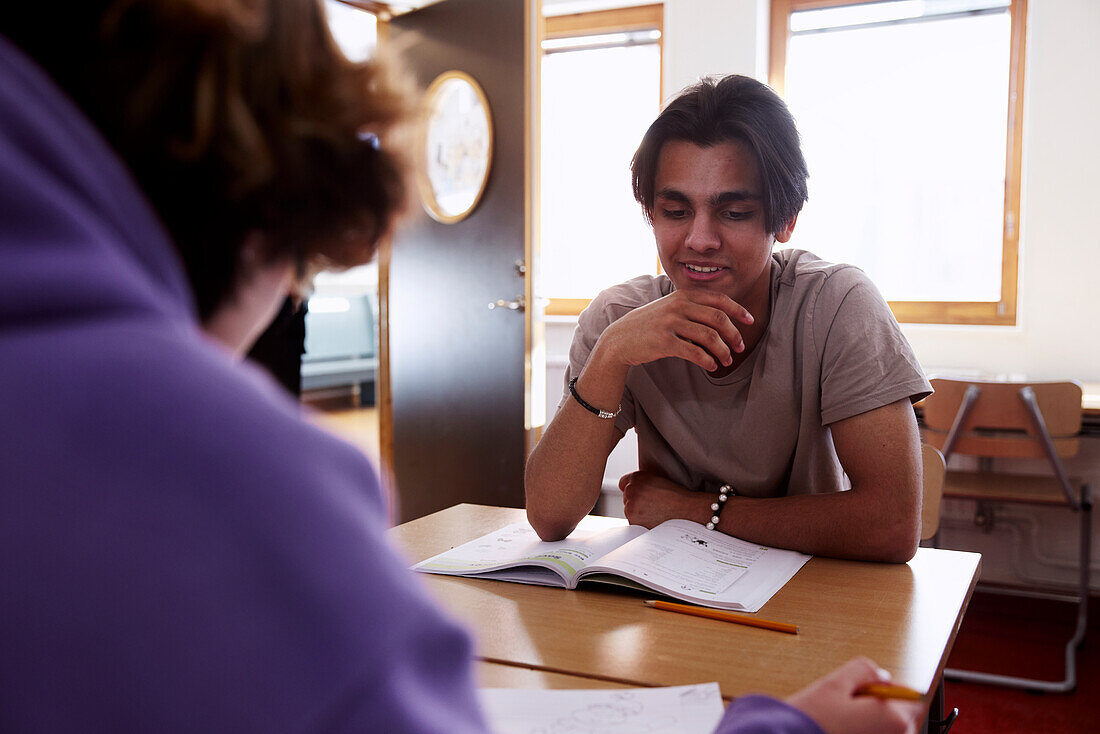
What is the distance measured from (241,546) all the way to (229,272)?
149 millimetres

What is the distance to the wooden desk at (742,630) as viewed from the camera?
32.5 inches

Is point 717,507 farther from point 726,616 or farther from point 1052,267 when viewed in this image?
point 1052,267

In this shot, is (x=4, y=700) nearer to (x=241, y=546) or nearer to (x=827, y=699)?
(x=241, y=546)

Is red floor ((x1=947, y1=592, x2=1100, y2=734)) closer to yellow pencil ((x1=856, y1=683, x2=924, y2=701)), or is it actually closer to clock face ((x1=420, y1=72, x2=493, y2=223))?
yellow pencil ((x1=856, y1=683, x2=924, y2=701))

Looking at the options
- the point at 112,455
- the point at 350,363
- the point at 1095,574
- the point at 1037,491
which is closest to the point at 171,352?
the point at 112,455

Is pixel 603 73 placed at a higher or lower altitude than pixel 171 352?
higher

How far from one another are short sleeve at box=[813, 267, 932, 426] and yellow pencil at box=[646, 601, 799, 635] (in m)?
0.46

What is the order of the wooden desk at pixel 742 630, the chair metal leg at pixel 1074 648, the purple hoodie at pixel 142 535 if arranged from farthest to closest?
the chair metal leg at pixel 1074 648, the wooden desk at pixel 742 630, the purple hoodie at pixel 142 535

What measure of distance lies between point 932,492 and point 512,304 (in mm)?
1841

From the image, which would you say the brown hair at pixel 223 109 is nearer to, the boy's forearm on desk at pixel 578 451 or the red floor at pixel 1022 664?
the boy's forearm on desk at pixel 578 451

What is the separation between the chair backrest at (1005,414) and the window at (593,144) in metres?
1.63

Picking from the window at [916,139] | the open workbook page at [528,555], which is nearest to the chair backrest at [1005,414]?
the window at [916,139]

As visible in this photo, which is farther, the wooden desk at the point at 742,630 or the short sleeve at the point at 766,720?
the wooden desk at the point at 742,630

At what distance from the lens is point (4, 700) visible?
30 cm
